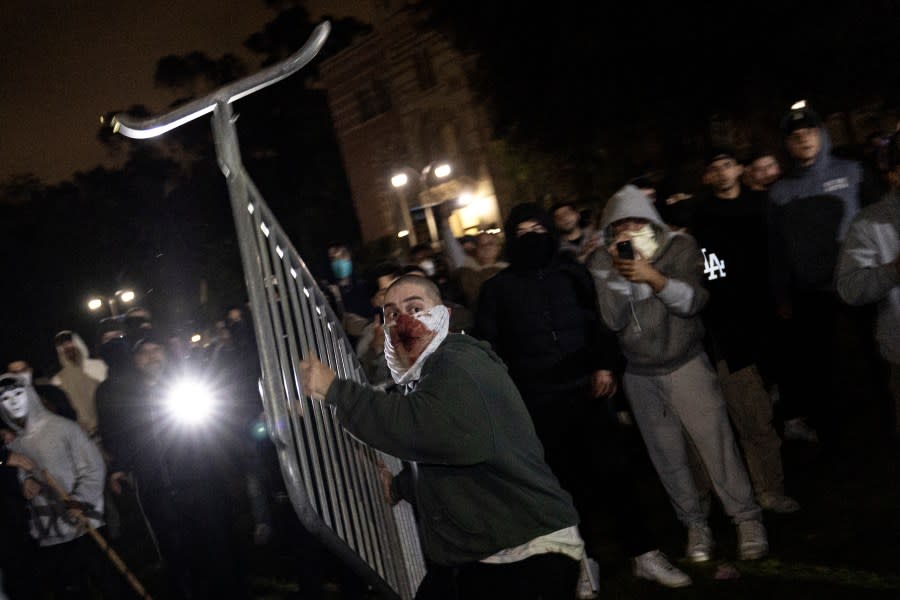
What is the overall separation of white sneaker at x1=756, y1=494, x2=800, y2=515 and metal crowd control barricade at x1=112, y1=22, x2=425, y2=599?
10.2 ft

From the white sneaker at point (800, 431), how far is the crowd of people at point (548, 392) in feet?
0.05

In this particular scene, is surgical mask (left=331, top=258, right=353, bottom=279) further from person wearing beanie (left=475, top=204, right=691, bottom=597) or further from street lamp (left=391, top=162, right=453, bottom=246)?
street lamp (left=391, top=162, right=453, bottom=246)

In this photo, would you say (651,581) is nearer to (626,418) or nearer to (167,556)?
(626,418)

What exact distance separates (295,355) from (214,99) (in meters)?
0.79

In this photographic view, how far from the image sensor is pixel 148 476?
700 cm

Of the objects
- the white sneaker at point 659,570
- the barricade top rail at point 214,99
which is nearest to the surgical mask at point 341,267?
the white sneaker at point 659,570

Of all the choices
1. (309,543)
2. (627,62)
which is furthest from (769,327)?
(627,62)

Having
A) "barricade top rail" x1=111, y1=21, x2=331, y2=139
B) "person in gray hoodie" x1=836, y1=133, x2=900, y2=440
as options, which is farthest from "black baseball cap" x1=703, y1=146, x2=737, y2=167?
"barricade top rail" x1=111, y1=21, x2=331, y2=139

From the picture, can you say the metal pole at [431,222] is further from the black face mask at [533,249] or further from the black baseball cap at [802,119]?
the black face mask at [533,249]

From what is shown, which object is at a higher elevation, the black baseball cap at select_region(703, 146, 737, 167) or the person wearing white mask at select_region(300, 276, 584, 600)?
the black baseball cap at select_region(703, 146, 737, 167)

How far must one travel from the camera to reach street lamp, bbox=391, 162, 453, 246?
Answer: 3331cm

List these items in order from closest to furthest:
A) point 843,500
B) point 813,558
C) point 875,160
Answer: point 813,558
point 843,500
point 875,160

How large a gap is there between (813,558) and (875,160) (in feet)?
13.4

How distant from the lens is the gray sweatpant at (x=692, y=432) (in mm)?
5254
